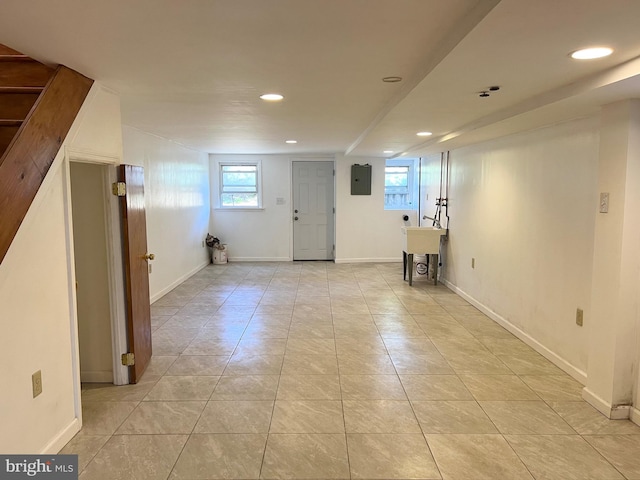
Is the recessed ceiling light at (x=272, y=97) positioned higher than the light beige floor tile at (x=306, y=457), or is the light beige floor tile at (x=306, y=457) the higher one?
the recessed ceiling light at (x=272, y=97)

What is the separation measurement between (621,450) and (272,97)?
3.02 meters

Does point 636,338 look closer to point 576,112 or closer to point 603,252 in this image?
point 603,252

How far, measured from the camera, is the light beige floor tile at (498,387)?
2.92 metres

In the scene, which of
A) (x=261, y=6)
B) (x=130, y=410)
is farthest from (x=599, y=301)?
(x=130, y=410)

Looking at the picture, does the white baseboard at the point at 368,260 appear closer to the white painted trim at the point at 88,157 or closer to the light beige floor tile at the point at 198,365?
the light beige floor tile at the point at 198,365

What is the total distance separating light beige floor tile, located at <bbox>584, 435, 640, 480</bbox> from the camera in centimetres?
215

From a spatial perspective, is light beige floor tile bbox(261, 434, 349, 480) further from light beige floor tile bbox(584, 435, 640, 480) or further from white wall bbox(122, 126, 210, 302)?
white wall bbox(122, 126, 210, 302)

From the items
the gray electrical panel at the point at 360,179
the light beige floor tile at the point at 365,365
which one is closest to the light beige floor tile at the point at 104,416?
the light beige floor tile at the point at 365,365

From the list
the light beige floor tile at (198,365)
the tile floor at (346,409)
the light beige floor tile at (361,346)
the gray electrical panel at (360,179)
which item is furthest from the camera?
the gray electrical panel at (360,179)

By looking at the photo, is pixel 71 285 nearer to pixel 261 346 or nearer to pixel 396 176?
pixel 261 346

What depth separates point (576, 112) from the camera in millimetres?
2908

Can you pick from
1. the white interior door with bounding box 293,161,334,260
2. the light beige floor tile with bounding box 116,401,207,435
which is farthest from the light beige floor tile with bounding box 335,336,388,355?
the white interior door with bounding box 293,161,334,260

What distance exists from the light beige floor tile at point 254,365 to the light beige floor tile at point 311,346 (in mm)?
189

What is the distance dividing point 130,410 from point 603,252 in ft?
10.5
